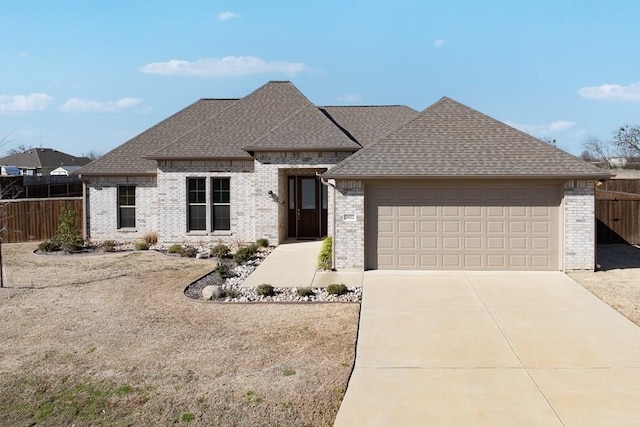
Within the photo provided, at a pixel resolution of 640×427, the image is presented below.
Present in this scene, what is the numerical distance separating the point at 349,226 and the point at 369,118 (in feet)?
33.5

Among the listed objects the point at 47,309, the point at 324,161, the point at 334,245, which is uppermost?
the point at 324,161

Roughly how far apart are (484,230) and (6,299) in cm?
1135

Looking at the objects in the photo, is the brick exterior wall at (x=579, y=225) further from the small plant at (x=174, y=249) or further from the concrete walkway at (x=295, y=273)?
the small plant at (x=174, y=249)

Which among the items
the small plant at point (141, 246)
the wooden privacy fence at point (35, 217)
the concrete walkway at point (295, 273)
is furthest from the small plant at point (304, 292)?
the wooden privacy fence at point (35, 217)

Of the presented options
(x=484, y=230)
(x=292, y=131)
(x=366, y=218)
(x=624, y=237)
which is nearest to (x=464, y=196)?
(x=484, y=230)

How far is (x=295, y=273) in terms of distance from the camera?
13906mm

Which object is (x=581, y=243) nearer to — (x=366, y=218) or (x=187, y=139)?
(x=366, y=218)

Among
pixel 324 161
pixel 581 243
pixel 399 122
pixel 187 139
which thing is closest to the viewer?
pixel 581 243

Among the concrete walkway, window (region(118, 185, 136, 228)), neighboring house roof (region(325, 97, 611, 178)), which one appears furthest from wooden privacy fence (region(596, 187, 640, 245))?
window (region(118, 185, 136, 228))

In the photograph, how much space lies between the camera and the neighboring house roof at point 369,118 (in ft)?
70.3

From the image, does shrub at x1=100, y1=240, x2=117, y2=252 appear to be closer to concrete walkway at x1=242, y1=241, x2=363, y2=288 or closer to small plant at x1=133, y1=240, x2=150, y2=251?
small plant at x1=133, y1=240, x2=150, y2=251

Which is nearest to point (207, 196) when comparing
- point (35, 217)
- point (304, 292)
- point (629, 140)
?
point (35, 217)

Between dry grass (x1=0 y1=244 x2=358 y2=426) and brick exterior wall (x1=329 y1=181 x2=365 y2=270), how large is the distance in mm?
3385

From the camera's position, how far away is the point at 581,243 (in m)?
13.7
